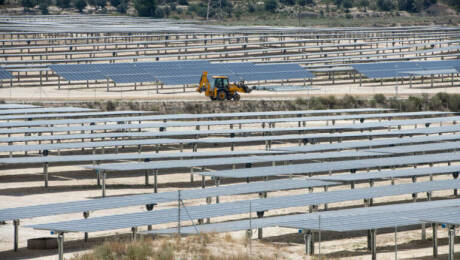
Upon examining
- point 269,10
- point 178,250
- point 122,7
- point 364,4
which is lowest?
point 269,10

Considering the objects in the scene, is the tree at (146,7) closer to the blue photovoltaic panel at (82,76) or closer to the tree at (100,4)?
the tree at (100,4)

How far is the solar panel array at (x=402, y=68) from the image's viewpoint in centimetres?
6412

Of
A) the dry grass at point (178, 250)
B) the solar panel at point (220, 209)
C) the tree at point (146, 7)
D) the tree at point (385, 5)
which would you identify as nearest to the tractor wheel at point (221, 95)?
the solar panel at point (220, 209)

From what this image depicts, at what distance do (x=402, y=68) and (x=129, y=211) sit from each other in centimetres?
4217

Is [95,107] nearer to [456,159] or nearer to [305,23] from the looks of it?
[456,159]

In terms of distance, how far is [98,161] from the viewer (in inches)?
1369

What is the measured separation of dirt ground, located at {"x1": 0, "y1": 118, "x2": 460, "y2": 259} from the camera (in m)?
22.5

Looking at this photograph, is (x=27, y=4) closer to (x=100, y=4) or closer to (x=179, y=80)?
(x=100, y=4)

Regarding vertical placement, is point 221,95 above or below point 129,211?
below

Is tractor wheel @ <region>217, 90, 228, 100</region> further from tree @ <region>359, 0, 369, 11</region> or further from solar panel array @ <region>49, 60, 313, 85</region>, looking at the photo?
tree @ <region>359, 0, 369, 11</region>

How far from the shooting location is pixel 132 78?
58.4 metres

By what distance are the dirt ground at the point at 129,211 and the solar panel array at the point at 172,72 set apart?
75.3ft

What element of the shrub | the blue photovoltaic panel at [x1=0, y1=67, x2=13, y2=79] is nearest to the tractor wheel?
the shrub

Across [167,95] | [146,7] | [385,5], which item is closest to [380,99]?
[167,95]
